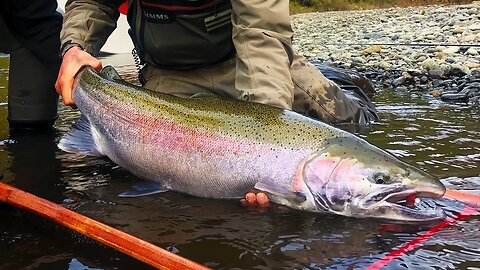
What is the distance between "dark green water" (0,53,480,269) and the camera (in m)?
1.85

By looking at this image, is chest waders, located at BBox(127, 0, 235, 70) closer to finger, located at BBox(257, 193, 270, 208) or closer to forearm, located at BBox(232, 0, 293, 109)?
forearm, located at BBox(232, 0, 293, 109)

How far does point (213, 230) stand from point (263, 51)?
0.88 metres

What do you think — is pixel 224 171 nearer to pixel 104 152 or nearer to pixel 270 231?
pixel 270 231

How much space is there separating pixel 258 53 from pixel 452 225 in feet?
3.56

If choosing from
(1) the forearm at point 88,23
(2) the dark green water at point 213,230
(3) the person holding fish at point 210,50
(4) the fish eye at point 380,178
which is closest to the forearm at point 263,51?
(3) the person holding fish at point 210,50

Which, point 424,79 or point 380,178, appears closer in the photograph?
point 380,178

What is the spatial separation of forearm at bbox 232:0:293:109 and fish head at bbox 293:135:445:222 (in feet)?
1.54

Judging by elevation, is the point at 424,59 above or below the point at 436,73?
below

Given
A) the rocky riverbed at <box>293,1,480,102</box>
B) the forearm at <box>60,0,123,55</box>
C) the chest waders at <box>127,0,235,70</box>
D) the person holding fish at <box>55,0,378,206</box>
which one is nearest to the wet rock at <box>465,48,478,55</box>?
the rocky riverbed at <box>293,1,480,102</box>

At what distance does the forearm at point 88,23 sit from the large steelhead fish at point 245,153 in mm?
390

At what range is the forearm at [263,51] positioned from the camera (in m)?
2.54

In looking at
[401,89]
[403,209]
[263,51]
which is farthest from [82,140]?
[401,89]

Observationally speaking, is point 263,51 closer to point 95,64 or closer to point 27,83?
point 95,64

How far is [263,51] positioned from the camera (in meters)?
2.62
